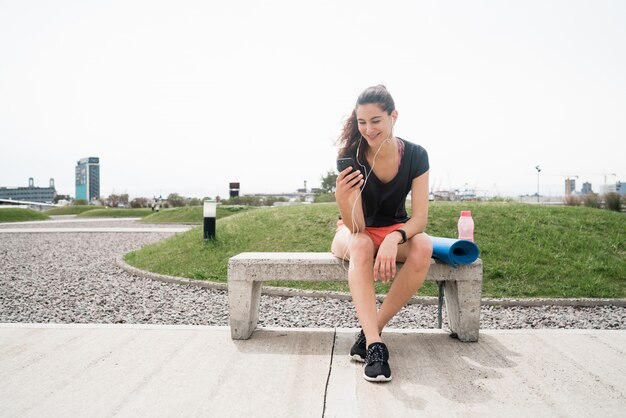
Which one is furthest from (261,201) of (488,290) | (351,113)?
(351,113)

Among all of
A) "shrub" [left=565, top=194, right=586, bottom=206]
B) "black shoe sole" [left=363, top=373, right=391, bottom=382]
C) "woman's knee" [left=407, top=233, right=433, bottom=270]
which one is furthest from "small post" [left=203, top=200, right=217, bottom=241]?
"shrub" [left=565, top=194, right=586, bottom=206]

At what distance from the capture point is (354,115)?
3.61 m

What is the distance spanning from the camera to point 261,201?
38219 mm

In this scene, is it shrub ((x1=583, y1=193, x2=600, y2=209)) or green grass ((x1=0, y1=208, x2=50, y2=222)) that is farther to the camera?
green grass ((x1=0, y1=208, x2=50, y2=222))

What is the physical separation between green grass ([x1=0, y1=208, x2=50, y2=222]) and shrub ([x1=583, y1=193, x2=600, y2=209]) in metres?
26.9

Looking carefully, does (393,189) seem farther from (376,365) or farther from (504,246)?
(504,246)

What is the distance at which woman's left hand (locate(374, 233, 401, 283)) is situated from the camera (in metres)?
3.21

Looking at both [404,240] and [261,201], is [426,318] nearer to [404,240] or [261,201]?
[404,240]

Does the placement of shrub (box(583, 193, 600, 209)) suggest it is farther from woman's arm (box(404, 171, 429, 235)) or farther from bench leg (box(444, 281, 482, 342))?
woman's arm (box(404, 171, 429, 235))

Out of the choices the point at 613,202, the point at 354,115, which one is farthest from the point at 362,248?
the point at 613,202

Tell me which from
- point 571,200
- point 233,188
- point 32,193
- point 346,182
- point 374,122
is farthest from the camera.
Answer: point 32,193

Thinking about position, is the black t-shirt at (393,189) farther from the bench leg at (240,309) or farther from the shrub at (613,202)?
the shrub at (613,202)

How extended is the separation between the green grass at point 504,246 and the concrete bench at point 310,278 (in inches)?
105

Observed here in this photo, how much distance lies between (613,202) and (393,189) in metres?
21.6
